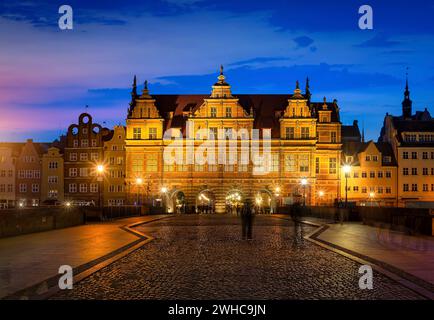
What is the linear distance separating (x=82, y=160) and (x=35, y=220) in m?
58.8

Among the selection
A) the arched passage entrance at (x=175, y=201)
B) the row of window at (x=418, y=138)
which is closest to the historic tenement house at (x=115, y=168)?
the arched passage entrance at (x=175, y=201)

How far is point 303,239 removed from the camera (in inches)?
991

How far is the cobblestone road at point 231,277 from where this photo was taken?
11.3 meters

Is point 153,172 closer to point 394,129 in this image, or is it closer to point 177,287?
point 394,129

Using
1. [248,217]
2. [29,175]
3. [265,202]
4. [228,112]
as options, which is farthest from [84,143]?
[248,217]

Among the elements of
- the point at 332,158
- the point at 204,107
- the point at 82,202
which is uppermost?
the point at 204,107

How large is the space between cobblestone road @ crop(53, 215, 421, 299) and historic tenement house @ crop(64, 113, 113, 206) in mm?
66484

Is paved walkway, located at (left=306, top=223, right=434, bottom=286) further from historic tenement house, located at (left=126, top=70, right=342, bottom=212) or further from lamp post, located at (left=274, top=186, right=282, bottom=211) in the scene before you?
historic tenement house, located at (left=126, top=70, right=342, bottom=212)

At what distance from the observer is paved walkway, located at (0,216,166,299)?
40.7 feet

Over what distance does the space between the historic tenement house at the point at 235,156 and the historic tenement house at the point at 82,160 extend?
8304 millimetres

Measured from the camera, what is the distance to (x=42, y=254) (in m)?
17.3

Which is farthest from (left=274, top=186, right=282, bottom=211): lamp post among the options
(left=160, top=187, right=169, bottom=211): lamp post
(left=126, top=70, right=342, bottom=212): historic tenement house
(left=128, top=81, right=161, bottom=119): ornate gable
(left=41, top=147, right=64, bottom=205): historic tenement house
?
(left=41, top=147, right=64, bottom=205): historic tenement house

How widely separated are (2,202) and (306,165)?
146ft
